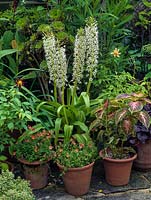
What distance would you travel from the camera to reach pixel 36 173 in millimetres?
3434

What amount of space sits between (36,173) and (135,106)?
1030 mm

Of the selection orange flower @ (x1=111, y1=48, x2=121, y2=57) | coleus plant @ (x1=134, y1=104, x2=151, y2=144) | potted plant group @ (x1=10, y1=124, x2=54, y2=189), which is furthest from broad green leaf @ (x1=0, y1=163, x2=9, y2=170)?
orange flower @ (x1=111, y1=48, x2=121, y2=57)

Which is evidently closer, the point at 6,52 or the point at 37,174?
the point at 37,174

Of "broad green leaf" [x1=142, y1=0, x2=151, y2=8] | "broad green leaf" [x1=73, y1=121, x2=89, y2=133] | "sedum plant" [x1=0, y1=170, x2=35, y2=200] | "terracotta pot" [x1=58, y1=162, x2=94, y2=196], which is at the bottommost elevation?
"terracotta pot" [x1=58, y1=162, x2=94, y2=196]

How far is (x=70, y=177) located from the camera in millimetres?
3318

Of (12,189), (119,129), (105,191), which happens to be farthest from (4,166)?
(119,129)

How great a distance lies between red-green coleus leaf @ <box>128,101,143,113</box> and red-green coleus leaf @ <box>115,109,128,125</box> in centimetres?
5

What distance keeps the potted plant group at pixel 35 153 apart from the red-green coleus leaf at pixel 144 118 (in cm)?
80

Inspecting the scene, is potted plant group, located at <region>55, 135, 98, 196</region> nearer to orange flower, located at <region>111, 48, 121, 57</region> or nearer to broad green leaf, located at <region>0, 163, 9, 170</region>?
broad green leaf, located at <region>0, 163, 9, 170</region>

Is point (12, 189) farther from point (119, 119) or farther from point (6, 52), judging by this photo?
point (6, 52)

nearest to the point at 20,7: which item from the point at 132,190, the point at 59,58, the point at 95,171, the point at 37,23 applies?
the point at 37,23

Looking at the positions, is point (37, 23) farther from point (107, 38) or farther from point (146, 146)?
point (146, 146)

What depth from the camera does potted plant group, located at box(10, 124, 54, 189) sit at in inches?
133

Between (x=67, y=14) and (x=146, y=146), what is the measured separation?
1.70 metres
